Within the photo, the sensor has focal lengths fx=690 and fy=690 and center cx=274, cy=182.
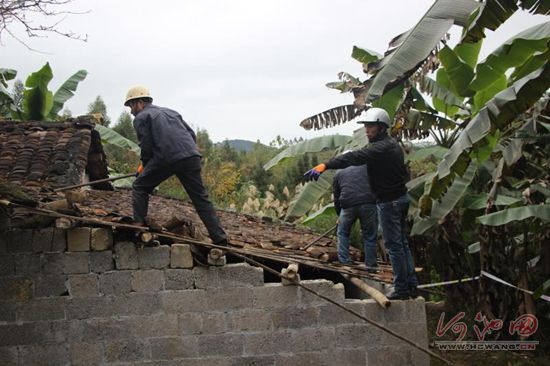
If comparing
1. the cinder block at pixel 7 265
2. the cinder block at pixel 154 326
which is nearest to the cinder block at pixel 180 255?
the cinder block at pixel 154 326

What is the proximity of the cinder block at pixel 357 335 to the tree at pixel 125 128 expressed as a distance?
2124cm

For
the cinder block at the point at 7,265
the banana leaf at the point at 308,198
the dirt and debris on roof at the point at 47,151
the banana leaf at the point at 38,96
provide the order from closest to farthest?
the cinder block at the point at 7,265
the dirt and debris on roof at the point at 47,151
the banana leaf at the point at 308,198
the banana leaf at the point at 38,96

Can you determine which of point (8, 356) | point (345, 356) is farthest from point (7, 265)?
point (345, 356)

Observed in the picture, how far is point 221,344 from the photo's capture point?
6.72 meters

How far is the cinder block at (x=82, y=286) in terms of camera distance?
6645mm

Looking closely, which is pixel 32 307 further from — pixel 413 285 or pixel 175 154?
pixel 413 285

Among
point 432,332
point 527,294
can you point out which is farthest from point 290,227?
point 527,294

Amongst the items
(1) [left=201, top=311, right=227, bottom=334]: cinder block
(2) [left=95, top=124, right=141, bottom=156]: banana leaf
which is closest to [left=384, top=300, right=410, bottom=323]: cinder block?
(1) [left=201, top=311, right=227, bottom=334]: cinder block

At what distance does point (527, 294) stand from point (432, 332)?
203 centimetres

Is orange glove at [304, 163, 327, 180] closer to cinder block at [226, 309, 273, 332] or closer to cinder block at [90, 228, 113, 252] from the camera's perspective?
cinder block at [226, 309, 273, 332]

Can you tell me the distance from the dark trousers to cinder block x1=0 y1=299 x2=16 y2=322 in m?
1.45

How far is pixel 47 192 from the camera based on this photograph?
7.45 m

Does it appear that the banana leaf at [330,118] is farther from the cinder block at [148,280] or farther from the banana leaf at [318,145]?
the cinder block at [148,280]

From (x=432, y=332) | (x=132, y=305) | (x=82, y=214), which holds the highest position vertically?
(x=82, y=214)
